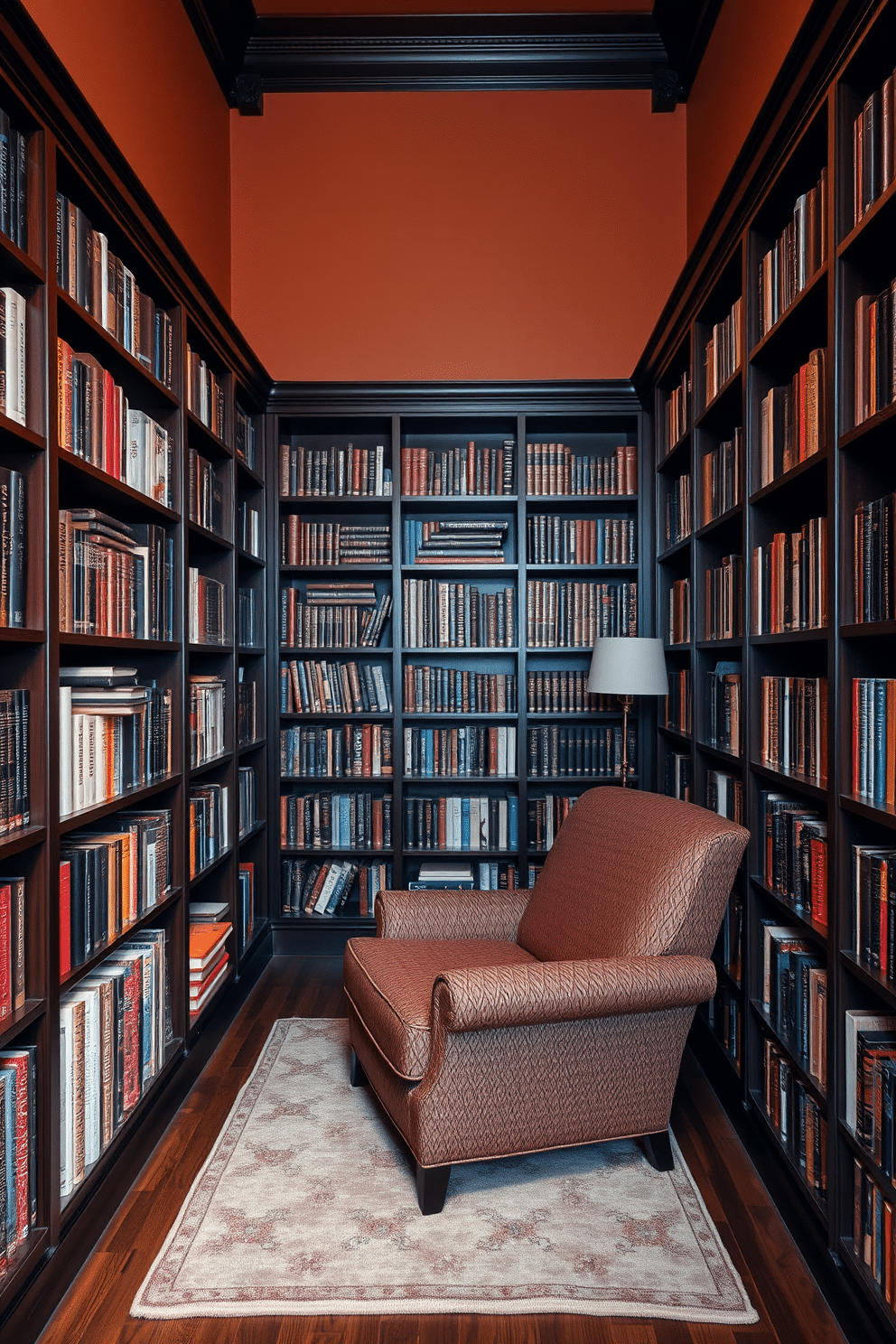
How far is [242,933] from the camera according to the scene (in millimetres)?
3393

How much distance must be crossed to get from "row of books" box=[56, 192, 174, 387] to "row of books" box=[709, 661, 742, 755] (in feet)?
6.04

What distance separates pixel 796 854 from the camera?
1.99m

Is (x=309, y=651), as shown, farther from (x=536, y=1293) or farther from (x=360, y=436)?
(x=536, y=1293)

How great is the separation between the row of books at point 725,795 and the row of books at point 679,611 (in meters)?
0.58

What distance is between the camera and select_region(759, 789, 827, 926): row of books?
185 centimetres

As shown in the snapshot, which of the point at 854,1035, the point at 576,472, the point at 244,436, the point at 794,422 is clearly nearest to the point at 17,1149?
the point at 854,1035

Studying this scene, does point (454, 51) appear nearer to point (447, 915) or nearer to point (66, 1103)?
point (447, 915)

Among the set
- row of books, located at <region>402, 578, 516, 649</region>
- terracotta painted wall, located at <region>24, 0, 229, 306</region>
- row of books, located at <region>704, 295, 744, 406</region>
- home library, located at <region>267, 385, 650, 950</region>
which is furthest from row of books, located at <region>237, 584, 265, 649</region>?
row of books, located at <region>704, 295, 744, 406</region>

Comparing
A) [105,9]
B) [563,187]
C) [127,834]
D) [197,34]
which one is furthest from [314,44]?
[127,834]

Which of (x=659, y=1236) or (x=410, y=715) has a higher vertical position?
(x=410, y=715)

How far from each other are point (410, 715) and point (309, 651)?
0.52 meters

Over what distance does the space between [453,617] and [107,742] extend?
6.24 ft

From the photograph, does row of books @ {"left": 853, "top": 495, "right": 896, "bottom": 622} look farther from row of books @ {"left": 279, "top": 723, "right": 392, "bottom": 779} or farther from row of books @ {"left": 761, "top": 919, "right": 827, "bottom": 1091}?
row of books @ {"left": 279, "top": 723, "right": 392, "bottom": 779}

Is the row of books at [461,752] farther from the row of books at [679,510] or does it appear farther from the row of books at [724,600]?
the row of books at [724,600]
